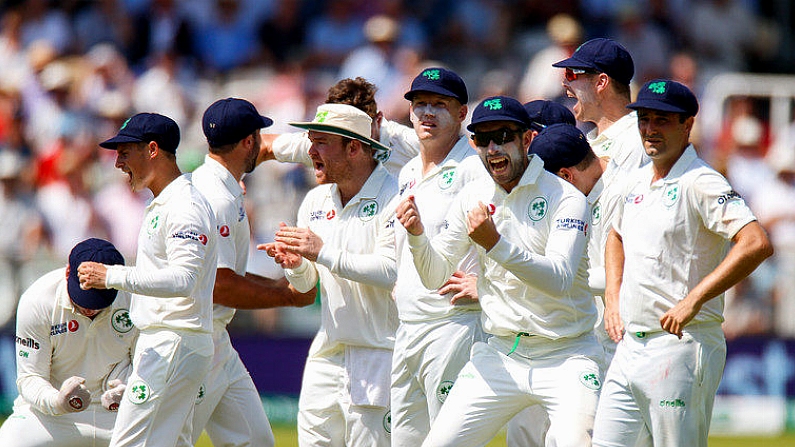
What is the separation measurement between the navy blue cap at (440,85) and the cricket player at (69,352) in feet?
6.65

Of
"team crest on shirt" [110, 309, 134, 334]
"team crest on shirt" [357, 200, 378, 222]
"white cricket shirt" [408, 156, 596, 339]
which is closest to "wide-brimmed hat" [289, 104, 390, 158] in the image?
"team crest on shirt" [357, 200, 378, 222]

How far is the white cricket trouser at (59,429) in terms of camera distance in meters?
7.43

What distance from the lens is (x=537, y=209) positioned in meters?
6.83

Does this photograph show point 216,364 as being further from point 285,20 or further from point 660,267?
point 285,20

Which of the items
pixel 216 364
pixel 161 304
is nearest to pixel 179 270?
pixel 161 304

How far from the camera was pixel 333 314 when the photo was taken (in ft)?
25.7

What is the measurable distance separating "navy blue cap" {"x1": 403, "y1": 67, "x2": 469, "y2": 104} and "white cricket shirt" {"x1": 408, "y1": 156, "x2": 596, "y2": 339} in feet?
2.45

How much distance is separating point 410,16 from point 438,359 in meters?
9.48

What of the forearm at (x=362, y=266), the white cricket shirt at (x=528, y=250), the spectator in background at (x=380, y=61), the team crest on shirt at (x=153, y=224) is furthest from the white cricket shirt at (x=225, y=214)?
the spectator in background at (x=380, y=61)

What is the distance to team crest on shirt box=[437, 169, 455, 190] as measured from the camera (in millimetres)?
7473

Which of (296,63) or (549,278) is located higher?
(296,63)

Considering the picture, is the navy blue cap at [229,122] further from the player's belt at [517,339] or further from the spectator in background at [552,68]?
the spectator in background at [552,68]

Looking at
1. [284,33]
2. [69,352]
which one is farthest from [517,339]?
[284,33]

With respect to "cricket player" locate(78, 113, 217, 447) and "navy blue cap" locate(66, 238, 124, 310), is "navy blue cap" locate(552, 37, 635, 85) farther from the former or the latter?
"navy blue cap" locate(66, 238, 124, 310)
